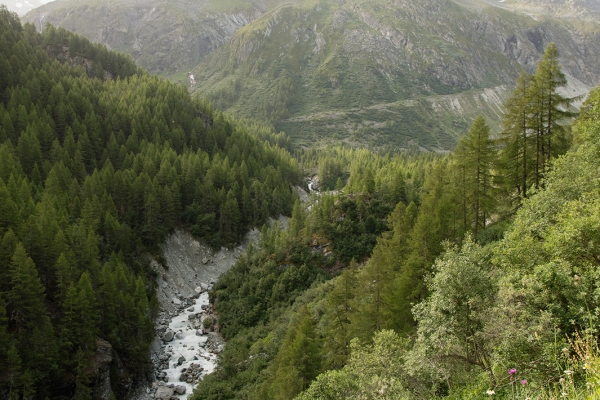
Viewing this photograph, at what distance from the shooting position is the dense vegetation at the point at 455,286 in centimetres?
1628

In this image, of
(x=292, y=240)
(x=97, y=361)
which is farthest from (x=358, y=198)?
(x=97, y=361)

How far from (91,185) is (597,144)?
91.2 m

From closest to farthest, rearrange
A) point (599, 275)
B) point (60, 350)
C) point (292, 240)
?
point (599, 275) → point (60, 350) → point (292, 240)

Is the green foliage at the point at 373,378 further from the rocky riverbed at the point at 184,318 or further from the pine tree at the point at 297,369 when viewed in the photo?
the rocky riverbed at the point at 184,318

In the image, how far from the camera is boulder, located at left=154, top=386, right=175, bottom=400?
53.2 m

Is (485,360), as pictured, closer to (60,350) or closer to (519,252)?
(519,252)

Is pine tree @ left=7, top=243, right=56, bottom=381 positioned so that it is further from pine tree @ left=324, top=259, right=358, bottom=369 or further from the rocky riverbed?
pine tree @ left=324, top=259, right=358, bottom=369

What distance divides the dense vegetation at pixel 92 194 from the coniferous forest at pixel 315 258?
0.36 m

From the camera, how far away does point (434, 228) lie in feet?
127

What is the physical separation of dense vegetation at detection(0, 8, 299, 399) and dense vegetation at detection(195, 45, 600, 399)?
17261 millimetres

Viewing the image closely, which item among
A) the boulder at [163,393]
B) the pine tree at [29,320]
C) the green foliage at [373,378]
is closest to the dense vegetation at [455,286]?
the green foliage at [373,378]

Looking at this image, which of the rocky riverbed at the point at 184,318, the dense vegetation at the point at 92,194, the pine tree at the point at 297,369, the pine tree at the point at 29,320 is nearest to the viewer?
the pine tree at the point at 297,369

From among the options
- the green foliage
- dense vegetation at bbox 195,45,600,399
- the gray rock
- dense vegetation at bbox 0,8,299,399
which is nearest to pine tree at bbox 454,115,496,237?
dense vegetation at bbox 195,45,600,399

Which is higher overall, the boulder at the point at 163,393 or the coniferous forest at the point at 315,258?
the coniferous forest at the point at 315,258
